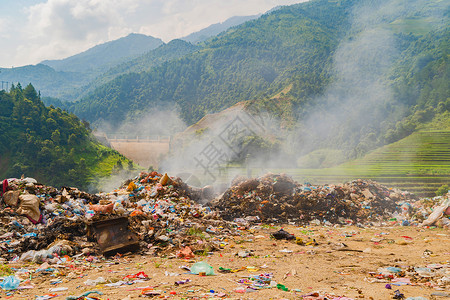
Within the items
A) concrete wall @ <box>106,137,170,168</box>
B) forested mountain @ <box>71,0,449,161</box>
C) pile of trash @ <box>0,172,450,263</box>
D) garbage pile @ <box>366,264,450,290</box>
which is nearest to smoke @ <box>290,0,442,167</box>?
forested mountain @ <box>71,0,449,161</box>

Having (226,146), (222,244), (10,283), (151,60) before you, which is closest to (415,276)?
(222,244)

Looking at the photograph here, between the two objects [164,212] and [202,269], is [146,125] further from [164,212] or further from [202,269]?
[202,269]

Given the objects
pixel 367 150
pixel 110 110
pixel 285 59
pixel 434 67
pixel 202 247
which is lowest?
pixel 202 247

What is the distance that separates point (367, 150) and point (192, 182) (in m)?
15.7

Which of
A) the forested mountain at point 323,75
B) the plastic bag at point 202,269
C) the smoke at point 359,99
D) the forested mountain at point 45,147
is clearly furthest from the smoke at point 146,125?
the plastic bag at point 202,269

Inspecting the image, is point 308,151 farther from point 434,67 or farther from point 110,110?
point 110,110

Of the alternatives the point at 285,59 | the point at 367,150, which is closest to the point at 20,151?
the point at 367,150

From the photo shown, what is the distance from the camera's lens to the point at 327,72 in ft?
182

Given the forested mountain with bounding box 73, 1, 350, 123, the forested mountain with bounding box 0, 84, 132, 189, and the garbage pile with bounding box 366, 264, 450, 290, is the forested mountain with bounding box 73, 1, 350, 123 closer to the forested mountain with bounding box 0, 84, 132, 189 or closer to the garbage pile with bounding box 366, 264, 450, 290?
the forested mountain with bounding box 0, 84, 132, 189

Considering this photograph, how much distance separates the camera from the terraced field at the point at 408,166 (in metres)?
15.6

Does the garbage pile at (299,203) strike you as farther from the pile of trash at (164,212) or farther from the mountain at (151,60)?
the mountain at (151,60)

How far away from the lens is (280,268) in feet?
13.4

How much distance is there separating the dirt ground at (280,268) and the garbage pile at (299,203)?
1.93 meters

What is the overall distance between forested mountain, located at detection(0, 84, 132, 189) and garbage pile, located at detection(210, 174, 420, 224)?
96.6 feet
